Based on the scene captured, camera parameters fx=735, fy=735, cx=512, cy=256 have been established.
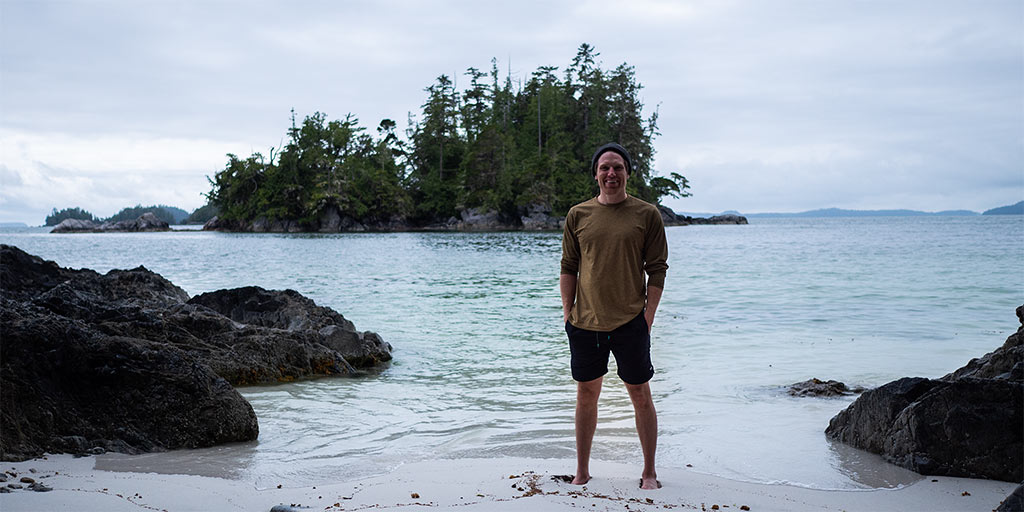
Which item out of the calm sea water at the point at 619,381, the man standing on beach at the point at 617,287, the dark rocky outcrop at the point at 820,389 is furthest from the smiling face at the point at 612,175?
the dark rocky outcrop at the point at 820,389

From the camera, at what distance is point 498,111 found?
85.4m

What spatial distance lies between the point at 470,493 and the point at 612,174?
5.85ft

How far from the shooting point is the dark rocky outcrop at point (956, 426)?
4078mm

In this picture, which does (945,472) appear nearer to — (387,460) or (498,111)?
(387,460)

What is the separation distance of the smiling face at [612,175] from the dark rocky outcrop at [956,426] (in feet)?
7.47

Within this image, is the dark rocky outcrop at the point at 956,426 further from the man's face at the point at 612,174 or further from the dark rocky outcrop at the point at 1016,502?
the man's face at the point at 612,174

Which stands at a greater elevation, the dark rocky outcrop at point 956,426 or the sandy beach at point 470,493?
the dark rocky outcrop at point 956,426

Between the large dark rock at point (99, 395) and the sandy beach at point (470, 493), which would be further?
the large dark rock at point (99, 395)

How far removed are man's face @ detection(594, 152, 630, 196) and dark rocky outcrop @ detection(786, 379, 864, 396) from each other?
3.99m

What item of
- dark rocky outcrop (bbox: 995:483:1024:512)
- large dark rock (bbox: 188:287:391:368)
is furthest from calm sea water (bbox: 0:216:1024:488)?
dark rocky outcrop (bbox: 995:483:1024:512)

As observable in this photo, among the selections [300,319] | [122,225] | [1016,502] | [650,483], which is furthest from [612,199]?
[122,225]

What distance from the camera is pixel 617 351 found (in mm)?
3836

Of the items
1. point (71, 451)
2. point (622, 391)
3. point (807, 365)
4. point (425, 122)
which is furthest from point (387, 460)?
point (425, 122)

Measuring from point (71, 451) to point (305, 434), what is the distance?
1.63 m
